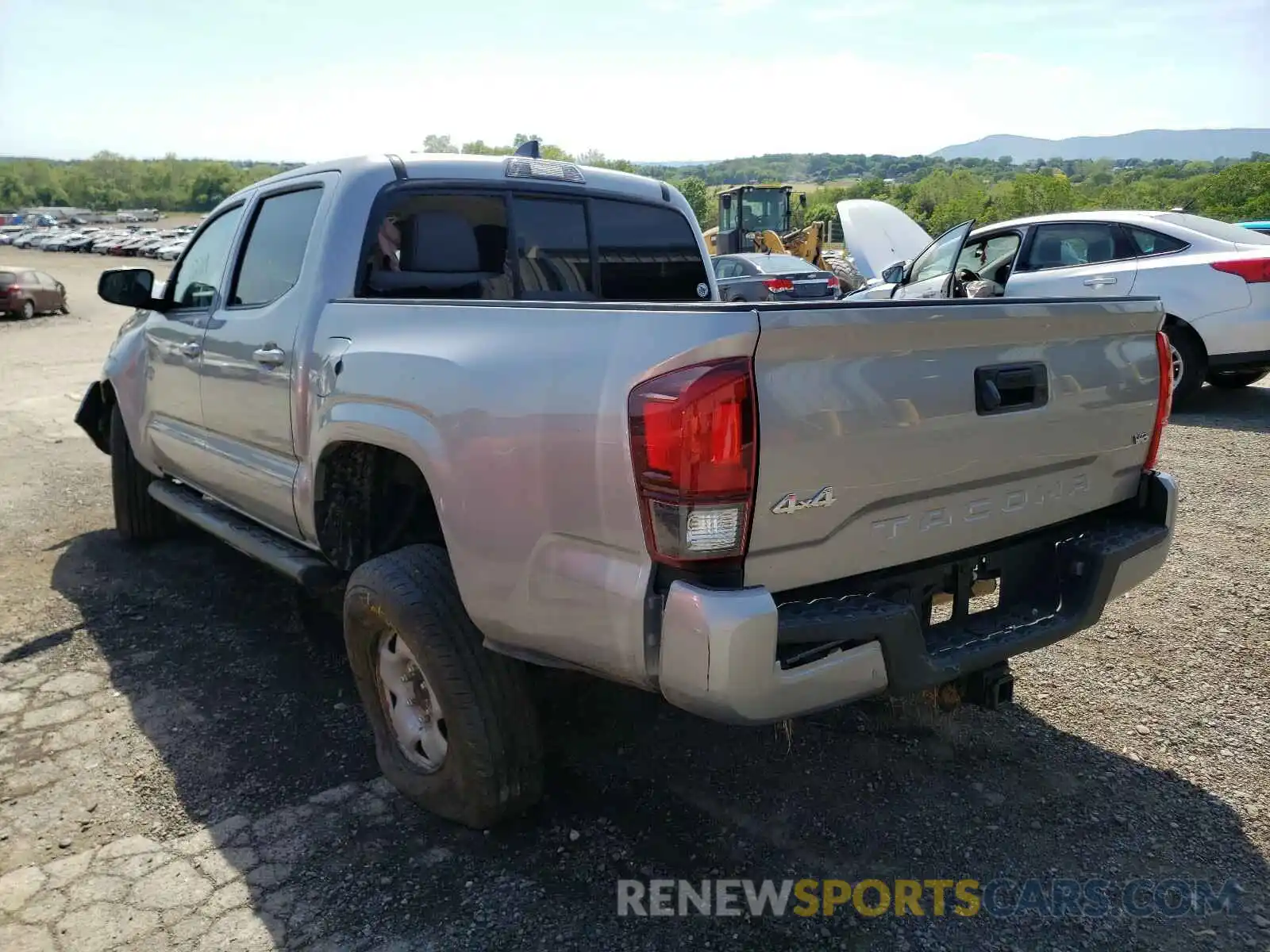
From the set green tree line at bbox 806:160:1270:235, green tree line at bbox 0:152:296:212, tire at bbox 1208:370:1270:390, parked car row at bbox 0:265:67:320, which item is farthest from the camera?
green tree line at bbox 0:152:296:212

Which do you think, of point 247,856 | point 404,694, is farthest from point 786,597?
point 247,856

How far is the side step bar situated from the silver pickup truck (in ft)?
0.08

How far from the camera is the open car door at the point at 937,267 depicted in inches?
356

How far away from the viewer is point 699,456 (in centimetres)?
206

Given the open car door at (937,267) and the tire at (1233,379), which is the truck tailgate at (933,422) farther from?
the tire at (1233,379)

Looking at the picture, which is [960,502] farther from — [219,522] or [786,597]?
[219,522]

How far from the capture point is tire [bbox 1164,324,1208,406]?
8219mm

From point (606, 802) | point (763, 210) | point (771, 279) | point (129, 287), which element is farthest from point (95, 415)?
point (763, 210)

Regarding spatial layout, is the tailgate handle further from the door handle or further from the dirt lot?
the door handle

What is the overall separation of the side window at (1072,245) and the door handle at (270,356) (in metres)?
7.64

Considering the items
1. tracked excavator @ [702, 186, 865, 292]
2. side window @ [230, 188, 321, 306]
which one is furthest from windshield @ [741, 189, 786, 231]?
side window @ [230, 188, 321, 306]

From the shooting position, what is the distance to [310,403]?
10.9 feet

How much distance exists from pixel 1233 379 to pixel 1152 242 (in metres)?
1.98

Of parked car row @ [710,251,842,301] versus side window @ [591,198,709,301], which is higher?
side window @ [591,198,709,301]
